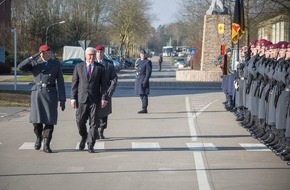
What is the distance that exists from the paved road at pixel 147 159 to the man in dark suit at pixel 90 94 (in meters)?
0.50

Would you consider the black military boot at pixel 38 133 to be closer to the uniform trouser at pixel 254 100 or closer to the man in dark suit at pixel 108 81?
the man in dark suit at pixel 108 81

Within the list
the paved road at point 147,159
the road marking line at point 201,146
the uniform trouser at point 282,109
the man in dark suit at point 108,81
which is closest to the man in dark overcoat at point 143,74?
the paved road at point 147,159

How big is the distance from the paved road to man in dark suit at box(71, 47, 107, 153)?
1.64 ft

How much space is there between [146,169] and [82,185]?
158 cm

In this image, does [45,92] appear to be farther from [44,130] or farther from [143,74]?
[143,74]

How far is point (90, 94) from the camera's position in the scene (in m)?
12.2

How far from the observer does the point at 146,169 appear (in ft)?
34.8

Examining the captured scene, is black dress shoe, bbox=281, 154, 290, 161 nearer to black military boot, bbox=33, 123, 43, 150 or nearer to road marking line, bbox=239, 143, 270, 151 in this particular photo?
road marking line, bbox=239, 143, 270, 151

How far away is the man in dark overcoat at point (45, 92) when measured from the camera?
12342 mm

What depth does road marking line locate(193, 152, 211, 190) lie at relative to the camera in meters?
9.26

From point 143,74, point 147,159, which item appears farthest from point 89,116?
point 143,74

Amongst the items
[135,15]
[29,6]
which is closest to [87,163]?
[29,6]

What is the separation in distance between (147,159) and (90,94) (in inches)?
62.4

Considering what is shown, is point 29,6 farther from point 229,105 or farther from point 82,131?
point 82,131
